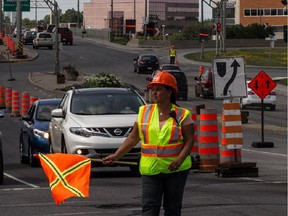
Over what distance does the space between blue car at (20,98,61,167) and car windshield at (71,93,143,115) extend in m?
2.87

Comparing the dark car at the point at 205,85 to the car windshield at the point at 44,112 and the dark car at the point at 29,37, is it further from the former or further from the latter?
the dark car at the point at 29,37

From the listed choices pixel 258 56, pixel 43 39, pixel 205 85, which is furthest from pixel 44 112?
pixel 43 39

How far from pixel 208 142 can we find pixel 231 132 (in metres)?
0.56

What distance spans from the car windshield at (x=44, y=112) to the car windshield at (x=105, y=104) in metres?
3.80

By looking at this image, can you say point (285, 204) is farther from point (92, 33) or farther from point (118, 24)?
point (118, 24)

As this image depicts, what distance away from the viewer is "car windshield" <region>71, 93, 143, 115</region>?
1855cm

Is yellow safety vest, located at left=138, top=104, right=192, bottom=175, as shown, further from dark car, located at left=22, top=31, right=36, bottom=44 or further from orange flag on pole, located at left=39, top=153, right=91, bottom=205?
dark car, located at left=22, top=31, right=36, bottom=44

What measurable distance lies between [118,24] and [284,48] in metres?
52.8

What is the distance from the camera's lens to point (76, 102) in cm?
1894

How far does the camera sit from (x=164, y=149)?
8.80 m

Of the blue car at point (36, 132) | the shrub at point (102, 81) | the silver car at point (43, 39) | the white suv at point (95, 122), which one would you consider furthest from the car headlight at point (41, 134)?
the silver car at point (43, 39)

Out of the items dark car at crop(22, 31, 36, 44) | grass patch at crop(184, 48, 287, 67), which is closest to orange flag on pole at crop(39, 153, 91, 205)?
grass patch at crop(184, 48, 287, 67)

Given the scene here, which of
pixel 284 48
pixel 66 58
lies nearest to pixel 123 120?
pixel 66 58

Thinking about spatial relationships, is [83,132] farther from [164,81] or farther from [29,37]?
[29,37]
